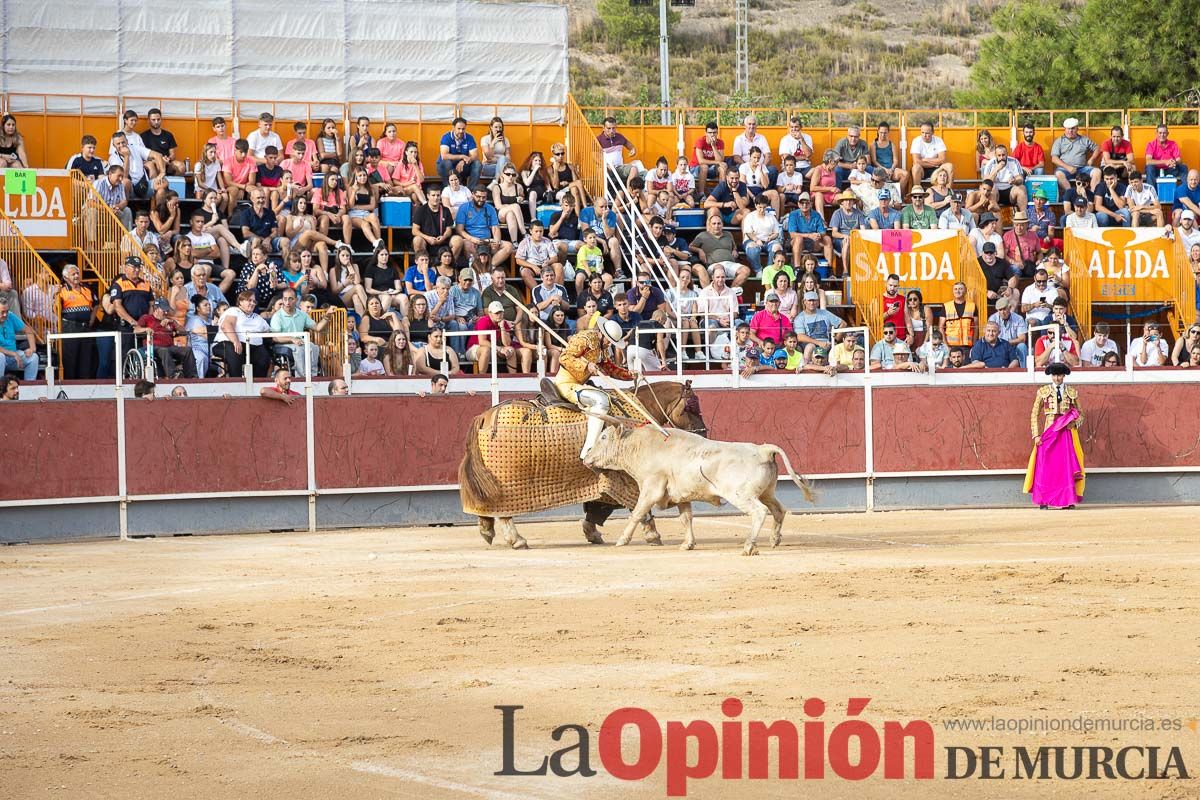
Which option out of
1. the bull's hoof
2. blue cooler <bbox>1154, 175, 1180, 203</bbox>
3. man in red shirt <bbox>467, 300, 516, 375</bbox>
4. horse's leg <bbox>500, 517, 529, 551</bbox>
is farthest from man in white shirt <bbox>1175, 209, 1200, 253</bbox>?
horse's leg <bbox>500, 517, 529, 551</bbox>

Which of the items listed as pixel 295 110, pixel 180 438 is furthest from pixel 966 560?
pixel 295 110

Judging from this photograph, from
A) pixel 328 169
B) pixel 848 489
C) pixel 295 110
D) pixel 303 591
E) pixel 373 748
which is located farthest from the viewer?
pixel 295 110

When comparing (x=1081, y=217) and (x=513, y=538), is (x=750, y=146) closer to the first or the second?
(x=1081, y=217)

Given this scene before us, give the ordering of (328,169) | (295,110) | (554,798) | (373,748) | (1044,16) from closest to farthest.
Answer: (554,798) < (373,748) < (328,169) < (295,110) < (1044,16)

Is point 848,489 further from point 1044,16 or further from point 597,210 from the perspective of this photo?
point 1044,16

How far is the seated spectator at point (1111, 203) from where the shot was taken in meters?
23.4

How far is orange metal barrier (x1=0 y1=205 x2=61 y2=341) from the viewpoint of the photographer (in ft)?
58.8

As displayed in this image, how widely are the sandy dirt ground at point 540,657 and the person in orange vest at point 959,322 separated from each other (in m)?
6.52

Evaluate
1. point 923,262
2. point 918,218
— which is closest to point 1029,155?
point 918,218

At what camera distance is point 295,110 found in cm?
2608

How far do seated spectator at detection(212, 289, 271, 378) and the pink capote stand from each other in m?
8.59

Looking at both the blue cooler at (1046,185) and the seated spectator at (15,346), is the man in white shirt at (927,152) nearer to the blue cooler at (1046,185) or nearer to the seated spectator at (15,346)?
the blue cooler at (1046,185)

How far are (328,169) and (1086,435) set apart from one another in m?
9.87

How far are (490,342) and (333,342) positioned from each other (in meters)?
1.71
